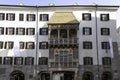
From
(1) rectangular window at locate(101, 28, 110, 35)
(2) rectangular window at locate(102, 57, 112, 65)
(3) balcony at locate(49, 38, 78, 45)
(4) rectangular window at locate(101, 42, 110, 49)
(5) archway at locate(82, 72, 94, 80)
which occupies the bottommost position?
(5) archway at locate(82, 72, 94, 80)

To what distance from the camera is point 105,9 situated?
72.1 m

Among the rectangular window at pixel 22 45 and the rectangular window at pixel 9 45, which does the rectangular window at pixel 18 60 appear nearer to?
the rectangular window at pixel 22 45

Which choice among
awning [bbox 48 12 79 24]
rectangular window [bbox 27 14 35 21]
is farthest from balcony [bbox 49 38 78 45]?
rectangular window [bbox 27 14 35 21]

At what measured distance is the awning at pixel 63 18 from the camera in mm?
69375

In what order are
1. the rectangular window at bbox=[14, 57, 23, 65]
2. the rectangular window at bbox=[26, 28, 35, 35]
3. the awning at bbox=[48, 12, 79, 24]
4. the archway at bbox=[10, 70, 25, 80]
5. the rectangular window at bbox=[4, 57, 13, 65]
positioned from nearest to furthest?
the rectangular window at bbox=[4, 57, 13, 65] → the rectangular window at bbox=[14, 57, 23, 65] → the awning at bbox=[48, 12, 79, 24] → the archway at bbox=[10, 70, 25, 80] → the rectangular window at bbox=[26, 28, 35, 35]

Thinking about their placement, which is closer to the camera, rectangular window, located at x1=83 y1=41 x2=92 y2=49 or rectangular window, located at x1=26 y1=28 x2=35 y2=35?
rectangular window, located at x1=83 y1=41 x2=92 y2=49

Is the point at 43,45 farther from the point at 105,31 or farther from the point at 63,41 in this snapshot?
the point at 105,31

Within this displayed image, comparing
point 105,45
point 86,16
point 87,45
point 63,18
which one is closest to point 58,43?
point 63,18

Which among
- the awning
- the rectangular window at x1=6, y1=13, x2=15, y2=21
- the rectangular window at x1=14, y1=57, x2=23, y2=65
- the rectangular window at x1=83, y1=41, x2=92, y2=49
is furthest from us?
the rectangular window at x1=6, y1=13, x2=15, y2=21

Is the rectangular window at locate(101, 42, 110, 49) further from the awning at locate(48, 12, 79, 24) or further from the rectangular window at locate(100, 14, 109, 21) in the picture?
the awning at locate(48, 12, 79, 24)

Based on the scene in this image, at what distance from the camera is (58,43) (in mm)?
68625

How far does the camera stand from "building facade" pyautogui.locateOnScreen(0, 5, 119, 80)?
68688 millimetres

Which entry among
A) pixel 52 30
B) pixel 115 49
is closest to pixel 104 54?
pixel 115 49

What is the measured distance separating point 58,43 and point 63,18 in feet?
20.9
